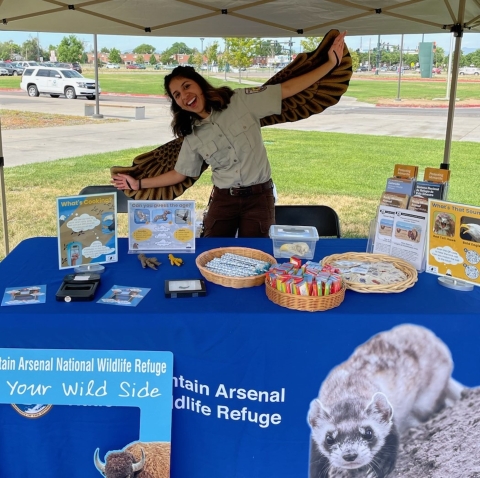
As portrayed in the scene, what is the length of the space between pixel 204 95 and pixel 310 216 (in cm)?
100

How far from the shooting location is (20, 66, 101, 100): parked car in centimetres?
1659

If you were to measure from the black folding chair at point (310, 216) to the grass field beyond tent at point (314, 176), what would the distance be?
1.67 meters

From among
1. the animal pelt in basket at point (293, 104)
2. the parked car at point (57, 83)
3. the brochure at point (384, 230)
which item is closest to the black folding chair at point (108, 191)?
the animal pelt in basket at point (293, 104)

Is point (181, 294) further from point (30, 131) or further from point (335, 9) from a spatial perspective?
point (30, 131)

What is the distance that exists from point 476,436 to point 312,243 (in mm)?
788

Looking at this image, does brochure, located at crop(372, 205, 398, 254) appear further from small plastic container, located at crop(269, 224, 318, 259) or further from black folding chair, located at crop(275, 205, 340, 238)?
black folding chair, located at crop(275, 205, 340, 238)

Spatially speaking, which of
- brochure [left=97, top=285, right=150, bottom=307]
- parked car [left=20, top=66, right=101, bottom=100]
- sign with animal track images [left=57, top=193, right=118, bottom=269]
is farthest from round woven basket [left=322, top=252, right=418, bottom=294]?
parked car [left=20, top=66, right=101, bottom=100]

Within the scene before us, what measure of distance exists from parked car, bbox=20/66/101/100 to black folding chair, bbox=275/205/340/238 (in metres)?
15.1

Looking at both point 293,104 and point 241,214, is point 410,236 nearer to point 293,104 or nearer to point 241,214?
point 241,214

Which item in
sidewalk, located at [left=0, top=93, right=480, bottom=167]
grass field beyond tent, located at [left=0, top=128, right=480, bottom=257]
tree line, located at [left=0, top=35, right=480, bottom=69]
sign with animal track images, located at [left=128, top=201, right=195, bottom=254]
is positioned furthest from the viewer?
tree line, located at [left=0, top=35, right=480, bottom=69]

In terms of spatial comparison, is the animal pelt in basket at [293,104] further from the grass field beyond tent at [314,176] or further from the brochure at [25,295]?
the grass field beyond tent at [314,176]

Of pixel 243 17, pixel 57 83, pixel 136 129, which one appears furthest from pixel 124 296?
pixel 57 83

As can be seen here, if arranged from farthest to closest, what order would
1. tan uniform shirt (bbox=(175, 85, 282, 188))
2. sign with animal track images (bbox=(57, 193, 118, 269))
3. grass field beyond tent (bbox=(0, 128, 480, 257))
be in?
grass field beyond tent (bbox=(0, 128, 480, 257)) < tan uniform shirt (bbox=(175, 85, 282, 188)) < sign with animal track images (bbox=(57, 193, 118, 269))

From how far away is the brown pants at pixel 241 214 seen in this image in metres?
2.56
